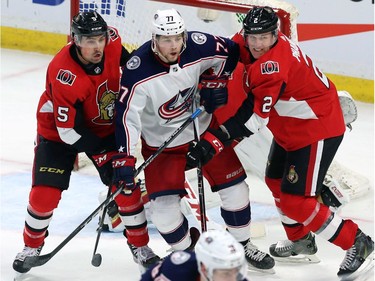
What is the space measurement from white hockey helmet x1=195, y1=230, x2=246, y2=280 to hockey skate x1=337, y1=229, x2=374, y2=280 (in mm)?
1476

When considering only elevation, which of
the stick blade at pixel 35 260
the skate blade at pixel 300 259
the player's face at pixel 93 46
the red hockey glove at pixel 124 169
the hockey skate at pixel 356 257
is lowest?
the stick blade at pixel 35 260

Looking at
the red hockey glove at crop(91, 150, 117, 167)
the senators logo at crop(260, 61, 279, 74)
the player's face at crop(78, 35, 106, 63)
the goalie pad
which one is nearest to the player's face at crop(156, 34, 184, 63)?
the player's face at crop(78, 35, 106, 63)

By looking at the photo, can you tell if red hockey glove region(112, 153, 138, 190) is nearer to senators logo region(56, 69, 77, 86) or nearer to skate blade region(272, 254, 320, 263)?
senators logo region(56, 69, 77, 86)

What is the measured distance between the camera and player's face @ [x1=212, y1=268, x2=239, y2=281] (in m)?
3.20

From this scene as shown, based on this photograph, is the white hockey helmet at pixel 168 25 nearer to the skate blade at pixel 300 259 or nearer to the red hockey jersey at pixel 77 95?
the red hockey jersey at pixel 77 95

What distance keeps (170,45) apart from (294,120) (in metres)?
0.61

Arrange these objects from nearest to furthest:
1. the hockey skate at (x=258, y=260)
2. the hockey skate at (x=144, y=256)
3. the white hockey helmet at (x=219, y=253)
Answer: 1. the white hockey helmet at (x=219, y=253)
2. the hockey skate at (x=144, y=256)
3. the hockey skate at (x=258, y=260)

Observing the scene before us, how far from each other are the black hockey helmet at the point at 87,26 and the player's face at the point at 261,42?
0.57 m

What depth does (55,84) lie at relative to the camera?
14.4 feet

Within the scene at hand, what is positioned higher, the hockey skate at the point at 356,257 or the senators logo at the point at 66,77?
the senators logo at the point at 66,77

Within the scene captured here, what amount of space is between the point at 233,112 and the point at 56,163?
2.64ft

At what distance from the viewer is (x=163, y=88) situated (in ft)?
14.4

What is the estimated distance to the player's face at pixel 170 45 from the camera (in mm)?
4289

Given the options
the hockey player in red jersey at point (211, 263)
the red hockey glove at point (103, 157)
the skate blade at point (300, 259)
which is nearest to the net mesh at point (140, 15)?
the red hockey glove at point (103, 157)
